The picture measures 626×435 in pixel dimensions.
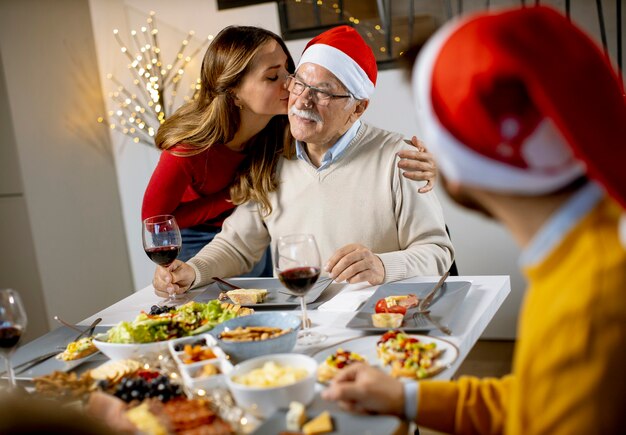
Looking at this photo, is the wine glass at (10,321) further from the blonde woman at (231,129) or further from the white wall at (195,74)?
the white wall at (195,74)

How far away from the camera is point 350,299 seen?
2.03 m

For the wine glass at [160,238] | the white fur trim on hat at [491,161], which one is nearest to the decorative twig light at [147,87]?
the wine glass at [160,238]

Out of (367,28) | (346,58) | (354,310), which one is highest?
(367,28)

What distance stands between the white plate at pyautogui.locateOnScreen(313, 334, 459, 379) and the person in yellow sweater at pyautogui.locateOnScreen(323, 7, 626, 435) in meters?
0.45

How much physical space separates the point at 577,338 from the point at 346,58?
5.64 ft

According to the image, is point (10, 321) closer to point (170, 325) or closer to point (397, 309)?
point (170, 325)

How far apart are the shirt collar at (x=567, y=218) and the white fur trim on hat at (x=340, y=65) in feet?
5.14

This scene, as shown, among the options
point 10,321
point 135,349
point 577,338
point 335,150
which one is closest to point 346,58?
point 335,150

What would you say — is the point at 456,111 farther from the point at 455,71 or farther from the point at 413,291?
the point at 413,291

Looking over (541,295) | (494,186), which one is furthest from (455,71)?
(541,295)

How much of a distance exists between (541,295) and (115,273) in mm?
3942

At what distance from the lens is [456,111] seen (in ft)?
3.32

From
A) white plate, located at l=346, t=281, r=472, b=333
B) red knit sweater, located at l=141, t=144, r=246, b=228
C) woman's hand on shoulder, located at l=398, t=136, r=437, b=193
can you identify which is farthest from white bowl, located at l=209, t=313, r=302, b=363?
red knit sweater, located at l=141, t=144, r=246, b=228

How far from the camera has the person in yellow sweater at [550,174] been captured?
0.96 meters
